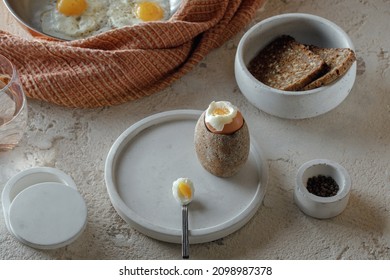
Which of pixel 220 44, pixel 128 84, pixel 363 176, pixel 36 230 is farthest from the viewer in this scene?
pixel 220 44

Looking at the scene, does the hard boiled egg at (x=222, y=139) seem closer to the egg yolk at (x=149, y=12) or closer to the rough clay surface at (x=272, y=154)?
the rough clay surface at (x=272, y=154)

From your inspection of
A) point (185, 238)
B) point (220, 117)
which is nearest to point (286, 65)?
point (220, 117)

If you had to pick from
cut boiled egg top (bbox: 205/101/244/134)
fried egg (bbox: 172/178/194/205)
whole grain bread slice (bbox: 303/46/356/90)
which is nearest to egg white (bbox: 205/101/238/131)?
cut boiled egg top (bbox: 205/101/244/134)

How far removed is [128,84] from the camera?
1423mm

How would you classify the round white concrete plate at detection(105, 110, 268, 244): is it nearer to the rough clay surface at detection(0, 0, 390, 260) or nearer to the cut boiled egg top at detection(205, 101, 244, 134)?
the rough clay surface at detection(0, 0, 390, 260)

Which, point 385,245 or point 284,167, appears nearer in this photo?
point 385,245

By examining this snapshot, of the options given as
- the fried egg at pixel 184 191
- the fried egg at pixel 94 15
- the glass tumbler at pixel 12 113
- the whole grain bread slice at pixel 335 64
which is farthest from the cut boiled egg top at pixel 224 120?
the fried egg at pixel 94 15

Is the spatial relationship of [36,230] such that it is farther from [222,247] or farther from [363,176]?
[363,176]

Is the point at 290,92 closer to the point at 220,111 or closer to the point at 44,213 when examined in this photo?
the point at 220,111

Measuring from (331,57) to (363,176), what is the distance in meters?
0.26

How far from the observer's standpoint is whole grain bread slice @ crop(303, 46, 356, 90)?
4.40 feet

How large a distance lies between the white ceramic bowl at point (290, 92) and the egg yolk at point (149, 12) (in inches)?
10.5

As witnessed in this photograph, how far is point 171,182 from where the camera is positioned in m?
1.29

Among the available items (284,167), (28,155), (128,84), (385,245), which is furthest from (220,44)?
(385,245)
